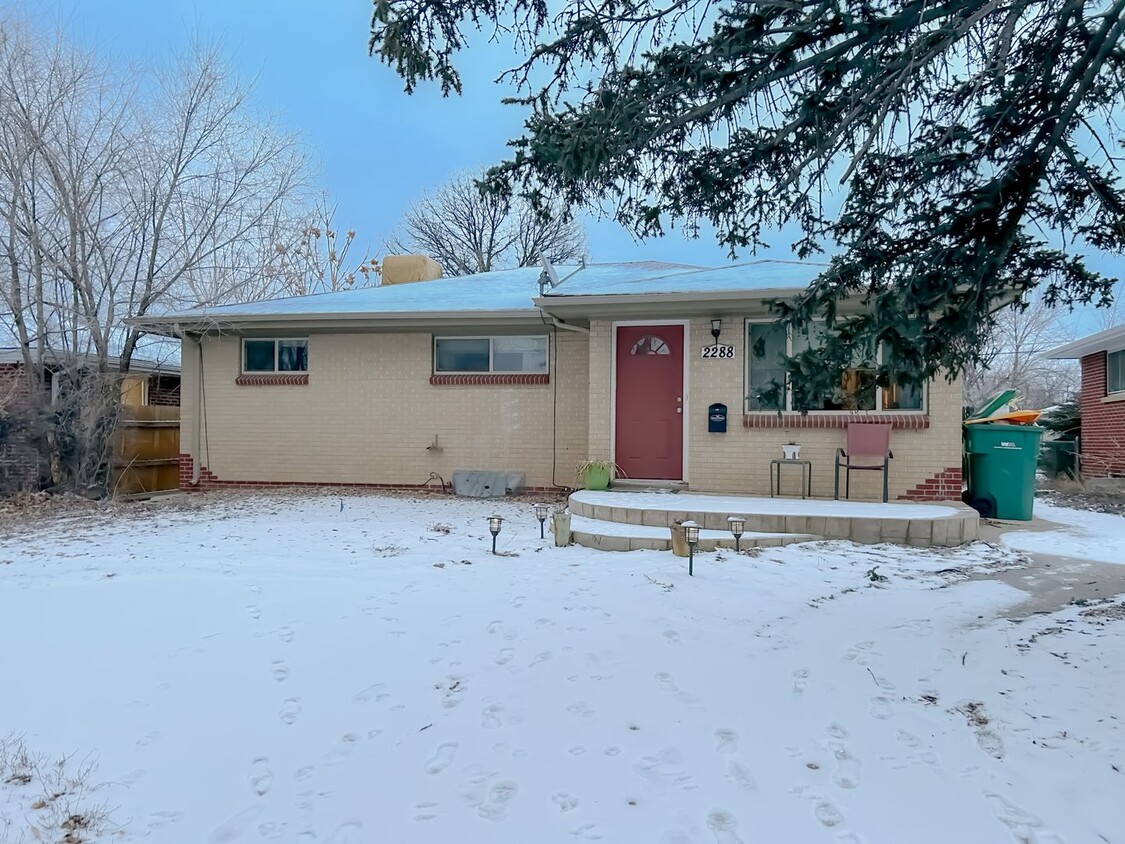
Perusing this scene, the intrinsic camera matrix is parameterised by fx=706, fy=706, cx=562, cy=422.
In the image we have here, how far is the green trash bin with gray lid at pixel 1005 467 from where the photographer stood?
26.5ft

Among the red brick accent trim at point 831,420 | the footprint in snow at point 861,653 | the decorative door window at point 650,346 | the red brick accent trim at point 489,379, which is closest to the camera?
the footprint in snow at point 861,653

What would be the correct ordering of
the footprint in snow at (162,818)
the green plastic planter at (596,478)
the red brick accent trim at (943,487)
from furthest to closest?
the green plastic planter at (596,478) → the red brick accent trim at (943,487) → the footprint in snow at (162,818)

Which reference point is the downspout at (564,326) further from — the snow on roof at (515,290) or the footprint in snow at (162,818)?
the footprint in snow at (162,818)

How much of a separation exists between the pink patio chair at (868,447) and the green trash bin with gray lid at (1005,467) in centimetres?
101

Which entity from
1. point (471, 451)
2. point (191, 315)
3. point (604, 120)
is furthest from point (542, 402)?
point (604, 120)

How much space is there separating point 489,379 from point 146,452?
6787 millimetres

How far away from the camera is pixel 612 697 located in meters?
3.29

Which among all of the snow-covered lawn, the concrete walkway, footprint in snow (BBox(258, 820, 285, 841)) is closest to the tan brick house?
the concrete walkway

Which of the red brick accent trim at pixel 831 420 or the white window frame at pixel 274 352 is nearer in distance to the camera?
the red brick accent trim at pixel 831 420

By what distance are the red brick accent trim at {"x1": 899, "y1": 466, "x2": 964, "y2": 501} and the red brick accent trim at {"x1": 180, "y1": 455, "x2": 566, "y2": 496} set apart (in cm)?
479

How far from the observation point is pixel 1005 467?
8164 millimetres

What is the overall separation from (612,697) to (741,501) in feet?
15.5

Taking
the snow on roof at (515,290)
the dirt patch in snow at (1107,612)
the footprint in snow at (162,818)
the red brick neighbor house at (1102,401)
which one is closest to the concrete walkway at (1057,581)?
the dirt patch in snow at (1107,612)

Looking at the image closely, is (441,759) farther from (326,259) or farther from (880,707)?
(326,259)
